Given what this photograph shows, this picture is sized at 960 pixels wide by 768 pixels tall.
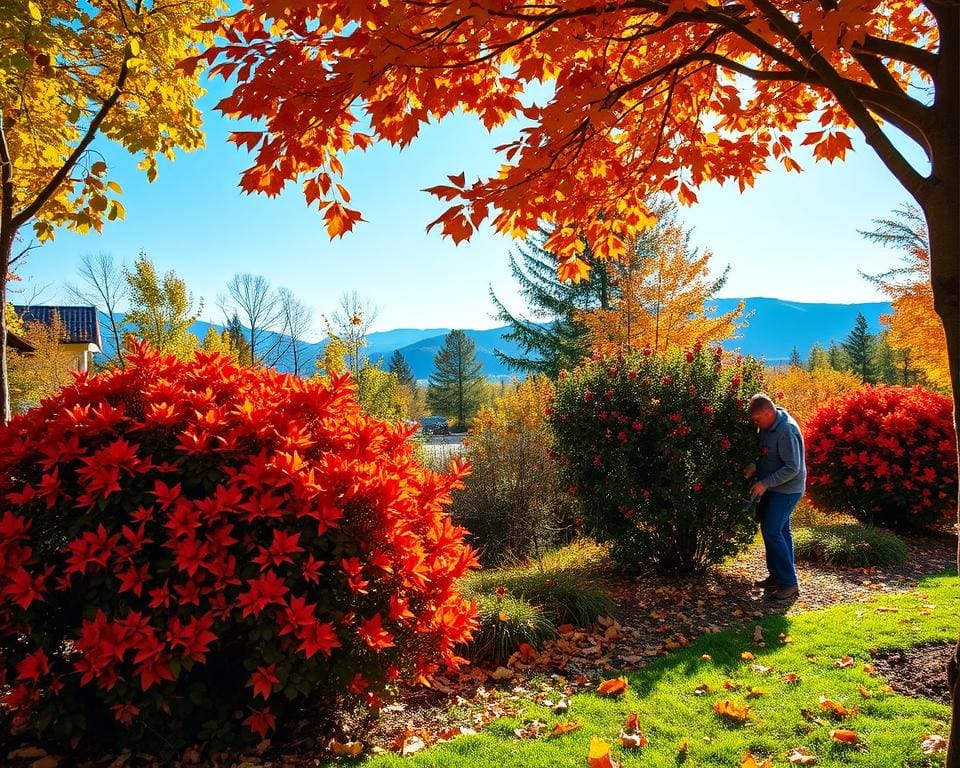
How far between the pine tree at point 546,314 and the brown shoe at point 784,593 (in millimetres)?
18516

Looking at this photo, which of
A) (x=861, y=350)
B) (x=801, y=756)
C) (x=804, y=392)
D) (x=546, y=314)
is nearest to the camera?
(x=801, y=756)

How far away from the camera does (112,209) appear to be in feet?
16.1

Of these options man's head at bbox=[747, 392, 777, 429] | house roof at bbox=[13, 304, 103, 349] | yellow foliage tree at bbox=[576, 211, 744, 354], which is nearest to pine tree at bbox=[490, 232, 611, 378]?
yellow foliage tree at bbox=[576, 211, 744, 354]

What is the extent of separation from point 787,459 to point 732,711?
2.97 m

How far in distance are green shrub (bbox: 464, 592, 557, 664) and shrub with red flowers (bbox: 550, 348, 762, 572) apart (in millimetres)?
1678

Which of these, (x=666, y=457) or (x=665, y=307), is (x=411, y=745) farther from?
(x=665, y=307)

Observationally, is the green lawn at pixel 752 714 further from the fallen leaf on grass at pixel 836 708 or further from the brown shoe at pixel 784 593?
the brown shoe at pixel 784 593

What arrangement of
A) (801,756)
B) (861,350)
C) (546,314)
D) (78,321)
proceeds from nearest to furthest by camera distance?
1. (801,756)
2. (546,314)
3. (78,321)
4. (861,350)

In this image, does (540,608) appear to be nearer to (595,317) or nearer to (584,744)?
(584,744)

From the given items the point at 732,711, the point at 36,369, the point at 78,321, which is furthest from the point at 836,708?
the point at 78,321

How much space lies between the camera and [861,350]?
52.2 m

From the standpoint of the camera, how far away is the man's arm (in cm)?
543

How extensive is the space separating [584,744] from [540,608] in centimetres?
189

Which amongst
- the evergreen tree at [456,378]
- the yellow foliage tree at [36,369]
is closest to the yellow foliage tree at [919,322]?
the yellow foliage tree at [36,369]
